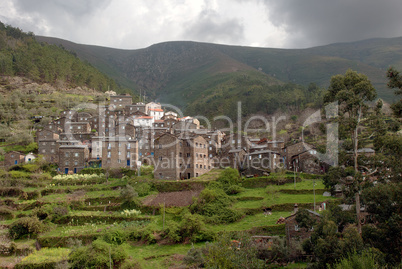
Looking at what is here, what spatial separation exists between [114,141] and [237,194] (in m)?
24.9

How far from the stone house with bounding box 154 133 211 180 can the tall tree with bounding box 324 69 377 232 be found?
28.8 meters

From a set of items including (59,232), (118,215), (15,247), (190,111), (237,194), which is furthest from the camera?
(190,111)

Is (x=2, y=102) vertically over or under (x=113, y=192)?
over

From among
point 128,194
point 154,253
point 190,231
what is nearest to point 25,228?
point 128,194

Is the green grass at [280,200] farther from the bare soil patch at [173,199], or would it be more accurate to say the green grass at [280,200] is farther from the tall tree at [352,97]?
the tall tree at [352,97]

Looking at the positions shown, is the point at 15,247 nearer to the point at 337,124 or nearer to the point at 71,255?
the point at 71,255

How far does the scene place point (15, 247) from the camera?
3794 cm

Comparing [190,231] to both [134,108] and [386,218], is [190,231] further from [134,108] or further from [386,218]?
[134,108]

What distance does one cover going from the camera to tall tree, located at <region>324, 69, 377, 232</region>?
93.0ft

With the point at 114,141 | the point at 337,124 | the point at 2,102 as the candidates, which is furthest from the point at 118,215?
the point at 2,102

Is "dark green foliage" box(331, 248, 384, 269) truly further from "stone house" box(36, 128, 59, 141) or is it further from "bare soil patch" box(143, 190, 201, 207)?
"stone house" box(36, 128, 59, 141)

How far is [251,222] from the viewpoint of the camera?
3828 cm

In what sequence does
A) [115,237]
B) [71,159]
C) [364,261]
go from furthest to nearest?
[71,159], [115,237], [364,261]

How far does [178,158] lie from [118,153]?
40.9ft
